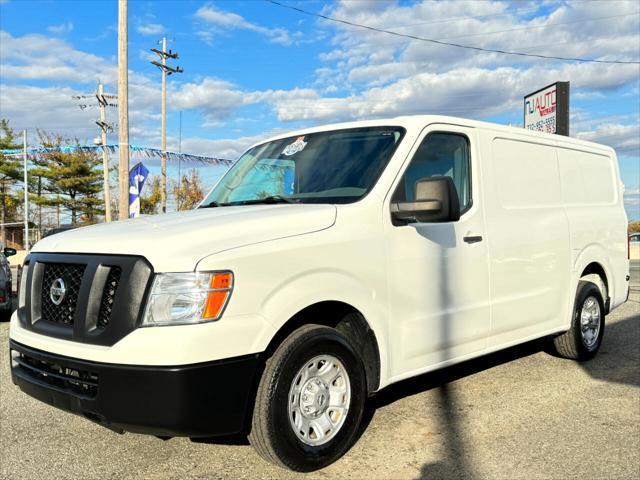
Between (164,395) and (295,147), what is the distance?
232 cm

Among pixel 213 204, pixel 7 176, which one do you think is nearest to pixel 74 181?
pixel 7 176

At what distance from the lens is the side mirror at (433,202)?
12.0 ft

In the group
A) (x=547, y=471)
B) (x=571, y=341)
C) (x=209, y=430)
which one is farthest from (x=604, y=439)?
(x=209, y=430)

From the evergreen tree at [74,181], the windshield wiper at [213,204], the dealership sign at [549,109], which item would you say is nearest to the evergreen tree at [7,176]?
the evergreen tree at [74,181]

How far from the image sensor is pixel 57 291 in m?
3.30

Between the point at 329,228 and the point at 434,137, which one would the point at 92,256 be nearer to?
the point at 329,228

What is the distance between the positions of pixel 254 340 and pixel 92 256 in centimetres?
96

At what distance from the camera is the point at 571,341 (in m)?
5.72

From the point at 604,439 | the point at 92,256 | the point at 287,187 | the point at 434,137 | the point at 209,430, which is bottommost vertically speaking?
the point at 604,439

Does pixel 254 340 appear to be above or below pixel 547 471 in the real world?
above

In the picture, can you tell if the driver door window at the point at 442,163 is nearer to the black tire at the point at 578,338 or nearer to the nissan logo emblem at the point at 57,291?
the black tire at the point at 578,338

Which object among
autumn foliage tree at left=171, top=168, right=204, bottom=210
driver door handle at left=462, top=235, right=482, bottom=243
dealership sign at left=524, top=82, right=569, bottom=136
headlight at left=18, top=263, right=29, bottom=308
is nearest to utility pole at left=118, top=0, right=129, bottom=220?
dealership sign at left=524, top=82, right=569, bottom=136

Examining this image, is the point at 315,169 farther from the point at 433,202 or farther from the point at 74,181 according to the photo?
the point at 74,181

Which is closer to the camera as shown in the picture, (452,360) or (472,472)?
(472,472)
